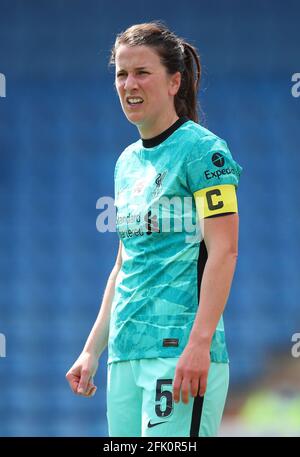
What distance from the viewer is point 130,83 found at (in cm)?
240

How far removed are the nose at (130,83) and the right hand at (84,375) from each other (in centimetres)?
71

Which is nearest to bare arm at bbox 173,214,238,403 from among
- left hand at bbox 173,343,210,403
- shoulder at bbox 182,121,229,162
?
left hand at bbox 173,343,210,403

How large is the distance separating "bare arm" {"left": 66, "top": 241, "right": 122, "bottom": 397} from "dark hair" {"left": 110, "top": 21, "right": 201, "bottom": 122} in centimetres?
45

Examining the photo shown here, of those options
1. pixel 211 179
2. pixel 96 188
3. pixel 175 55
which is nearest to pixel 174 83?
pixel 175 55

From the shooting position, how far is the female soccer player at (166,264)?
7.17 ft

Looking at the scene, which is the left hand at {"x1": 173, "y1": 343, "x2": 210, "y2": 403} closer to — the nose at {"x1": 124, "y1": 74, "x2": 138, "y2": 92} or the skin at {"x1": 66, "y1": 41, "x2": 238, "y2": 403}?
the skin at {"x1": 66, "y1": 41, "x2": 238, "y2": 403}

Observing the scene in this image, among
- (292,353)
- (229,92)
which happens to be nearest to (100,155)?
(229,92)

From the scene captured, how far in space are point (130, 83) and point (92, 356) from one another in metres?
0.72

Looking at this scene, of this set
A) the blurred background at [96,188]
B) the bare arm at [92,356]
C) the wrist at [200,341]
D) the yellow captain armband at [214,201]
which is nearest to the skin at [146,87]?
the yellow captain armband at [214,201]

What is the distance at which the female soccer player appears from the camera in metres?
2.19

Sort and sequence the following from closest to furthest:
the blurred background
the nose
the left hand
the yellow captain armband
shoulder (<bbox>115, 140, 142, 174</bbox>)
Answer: the left hand
the yellow captain armband
the nose
shoulder (<bbox>115, 140, 142, 174</bbox>)
the blurred background

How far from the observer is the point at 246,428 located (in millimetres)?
5051

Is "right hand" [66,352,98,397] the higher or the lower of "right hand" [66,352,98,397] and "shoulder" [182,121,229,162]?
the lower

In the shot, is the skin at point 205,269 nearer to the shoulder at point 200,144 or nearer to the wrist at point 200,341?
the wrist at point 200,341
